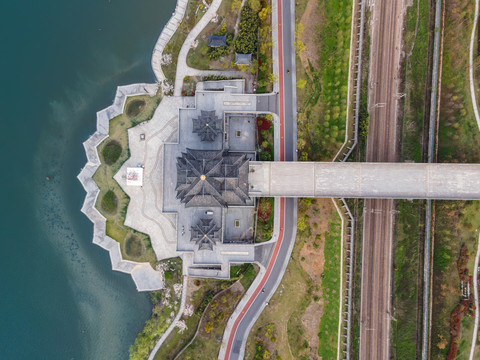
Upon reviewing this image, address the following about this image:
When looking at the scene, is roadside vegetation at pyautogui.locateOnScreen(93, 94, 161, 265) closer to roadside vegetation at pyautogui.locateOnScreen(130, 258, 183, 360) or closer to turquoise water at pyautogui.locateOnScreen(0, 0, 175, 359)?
roadside vegetation at pyautogui.locateOnScreen(130, 258, 183, 360)

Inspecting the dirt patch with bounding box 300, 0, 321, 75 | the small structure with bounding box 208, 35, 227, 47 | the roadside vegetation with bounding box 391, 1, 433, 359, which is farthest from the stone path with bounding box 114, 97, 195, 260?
the roadside vegetation with bounding box 391, 1, 433, 359

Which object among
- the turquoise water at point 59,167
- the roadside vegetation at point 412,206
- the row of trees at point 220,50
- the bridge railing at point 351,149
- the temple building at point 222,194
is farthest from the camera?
the turquoise water at point 59,167

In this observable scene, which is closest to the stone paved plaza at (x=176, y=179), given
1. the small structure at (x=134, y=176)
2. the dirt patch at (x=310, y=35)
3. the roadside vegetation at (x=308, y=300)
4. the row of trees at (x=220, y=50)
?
the small structure at (x=134, y=176)

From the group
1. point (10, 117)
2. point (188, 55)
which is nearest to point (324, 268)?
point (188, 55)

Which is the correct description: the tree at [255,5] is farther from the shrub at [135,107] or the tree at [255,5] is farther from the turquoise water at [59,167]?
the shrub at [135,107]

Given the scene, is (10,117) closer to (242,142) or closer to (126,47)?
(126,47)
